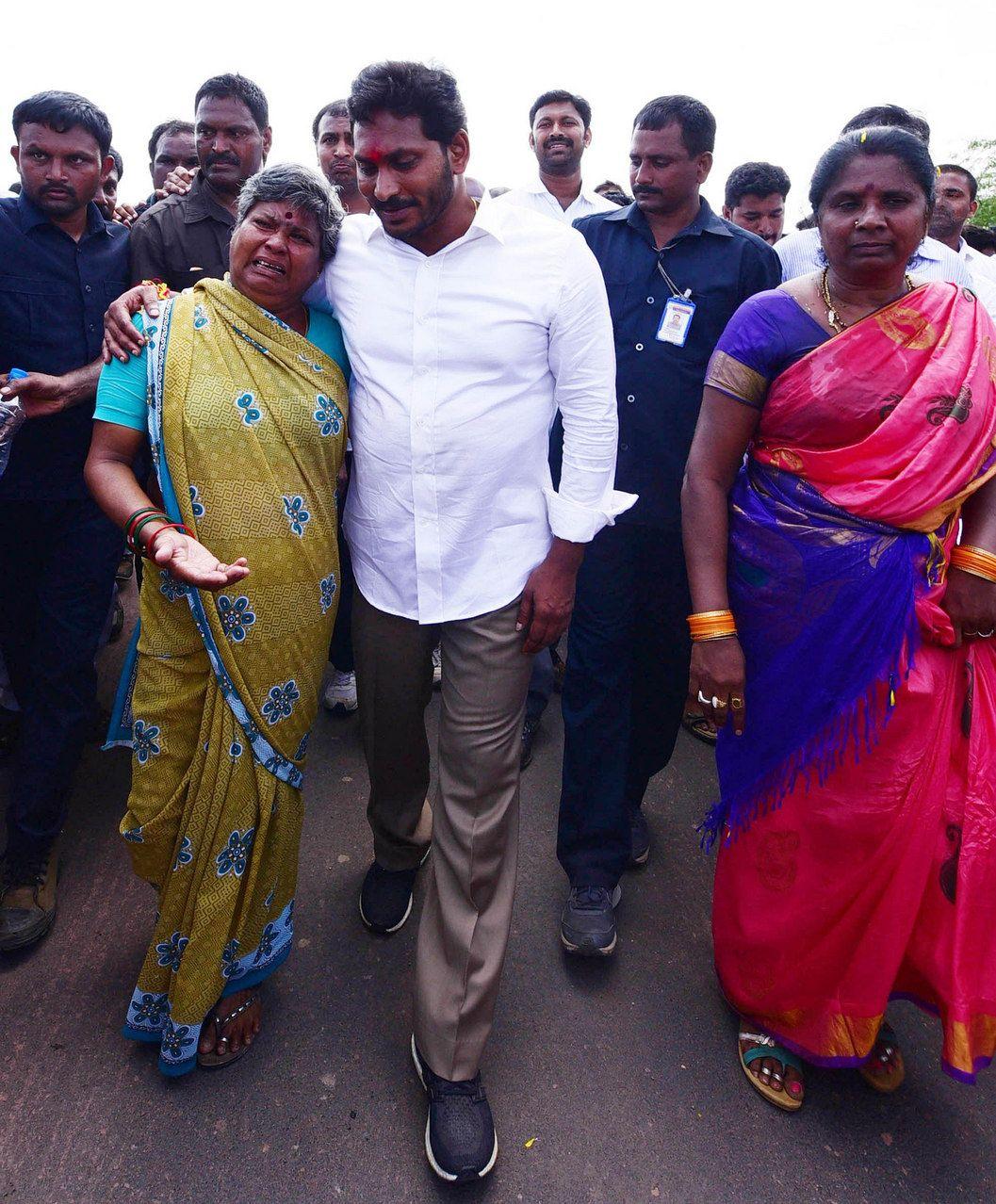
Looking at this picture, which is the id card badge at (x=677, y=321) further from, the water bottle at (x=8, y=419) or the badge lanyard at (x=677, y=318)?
the water bottle at (x=8, y=419)

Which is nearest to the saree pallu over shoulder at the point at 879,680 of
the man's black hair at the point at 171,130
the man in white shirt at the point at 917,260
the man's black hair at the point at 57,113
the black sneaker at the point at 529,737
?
the black sneaker at the point at 529,737

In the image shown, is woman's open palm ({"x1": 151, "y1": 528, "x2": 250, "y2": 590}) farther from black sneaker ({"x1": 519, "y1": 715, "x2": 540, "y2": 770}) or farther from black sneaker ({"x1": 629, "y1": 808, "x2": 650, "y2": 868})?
black sneaker ({"x1": 519, "y1": 715, "x2": 540, "y2": 770})

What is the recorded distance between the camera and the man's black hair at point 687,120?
2463 mm

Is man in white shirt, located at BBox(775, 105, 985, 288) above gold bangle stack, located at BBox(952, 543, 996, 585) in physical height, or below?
above

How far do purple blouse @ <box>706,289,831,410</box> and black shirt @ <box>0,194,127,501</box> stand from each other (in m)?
1.79

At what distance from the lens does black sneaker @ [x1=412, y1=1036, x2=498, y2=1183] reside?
5.49 ft

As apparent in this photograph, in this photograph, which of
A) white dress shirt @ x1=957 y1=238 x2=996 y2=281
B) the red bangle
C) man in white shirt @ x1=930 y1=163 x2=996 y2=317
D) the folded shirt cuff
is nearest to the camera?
the red bangle

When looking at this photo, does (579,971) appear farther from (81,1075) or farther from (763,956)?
(81,1075)

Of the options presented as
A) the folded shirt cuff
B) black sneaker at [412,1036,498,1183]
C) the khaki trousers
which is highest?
the folded shirt cuff

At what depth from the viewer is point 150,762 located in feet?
5.91

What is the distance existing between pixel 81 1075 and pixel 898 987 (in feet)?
6.17

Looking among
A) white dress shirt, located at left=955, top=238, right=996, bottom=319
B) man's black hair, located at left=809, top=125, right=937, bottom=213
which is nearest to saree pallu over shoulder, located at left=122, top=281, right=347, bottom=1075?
man's black hair, located at left=809, top=125, right=937, bottom=213

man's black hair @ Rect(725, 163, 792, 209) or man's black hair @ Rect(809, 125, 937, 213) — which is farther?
man's black hair @ Rect(725, 163, 792, 209)

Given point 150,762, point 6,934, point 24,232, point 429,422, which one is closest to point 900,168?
point 429,422
